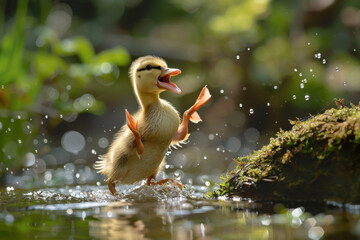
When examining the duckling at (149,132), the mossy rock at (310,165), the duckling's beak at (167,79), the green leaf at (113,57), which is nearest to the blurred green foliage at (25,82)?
the green leaf at (113,57)

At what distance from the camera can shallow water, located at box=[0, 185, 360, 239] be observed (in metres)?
2.79

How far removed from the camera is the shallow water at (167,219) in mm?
2791

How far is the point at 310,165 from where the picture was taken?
11.8 feet

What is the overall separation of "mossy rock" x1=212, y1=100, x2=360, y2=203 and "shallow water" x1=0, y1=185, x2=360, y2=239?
142mm

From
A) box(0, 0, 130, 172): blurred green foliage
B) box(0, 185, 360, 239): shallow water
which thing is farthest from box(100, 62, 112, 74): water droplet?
box(0, 185, 360, 239): shallow water

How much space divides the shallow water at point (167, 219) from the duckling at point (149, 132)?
1.51 feet

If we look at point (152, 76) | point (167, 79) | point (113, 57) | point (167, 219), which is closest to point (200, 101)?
point (167, 79)

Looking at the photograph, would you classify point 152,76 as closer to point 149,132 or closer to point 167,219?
point 149,132

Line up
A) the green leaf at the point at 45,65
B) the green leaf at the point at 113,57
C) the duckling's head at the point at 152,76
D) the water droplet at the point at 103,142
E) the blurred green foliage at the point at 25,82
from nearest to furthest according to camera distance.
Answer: the duckling's head at the point at 152,76
the blurred green foliage at the point at 25,82
the green leaf at the point at 45,65
the green leaf at the point at 113,57
the water droplet at the point at 103,142

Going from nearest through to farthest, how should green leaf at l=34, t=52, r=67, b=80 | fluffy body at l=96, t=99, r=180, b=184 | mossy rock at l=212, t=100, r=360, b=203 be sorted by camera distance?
1. mossy rock at l=212, t=100, r=360, b=203
2. fluffy body at l=96, t=99, r=180, b=184
3. green leaf at l=34, t=52, r=67, b=80

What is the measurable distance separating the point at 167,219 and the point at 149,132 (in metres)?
1.58

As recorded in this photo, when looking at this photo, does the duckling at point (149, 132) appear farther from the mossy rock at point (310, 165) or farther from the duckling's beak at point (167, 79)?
the mossy rock at point (310, 165)

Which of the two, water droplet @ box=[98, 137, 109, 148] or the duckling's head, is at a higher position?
water droplet @ box=[98, 137, 109, 148]

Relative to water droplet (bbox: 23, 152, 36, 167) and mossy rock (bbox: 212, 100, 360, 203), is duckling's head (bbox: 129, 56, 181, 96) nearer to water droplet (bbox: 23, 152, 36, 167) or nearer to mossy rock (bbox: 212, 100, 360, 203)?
mossy rock (bbox: 212, 100, 360, 203)
